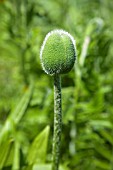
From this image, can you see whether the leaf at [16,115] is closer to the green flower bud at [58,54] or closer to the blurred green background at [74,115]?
the blurred green background at [74,115]

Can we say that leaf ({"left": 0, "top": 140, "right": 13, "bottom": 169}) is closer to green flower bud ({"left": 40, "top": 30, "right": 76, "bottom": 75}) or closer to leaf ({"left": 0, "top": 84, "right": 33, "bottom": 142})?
leaf ({"left": 0, "top": 84, "right": 33, "bottom": 142})

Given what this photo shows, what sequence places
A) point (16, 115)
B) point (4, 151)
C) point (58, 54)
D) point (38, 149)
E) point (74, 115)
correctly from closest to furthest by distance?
1. point (58, 54)
2. point (4, 151)
3. point (38, 149)
4. point (16, 115)
5. point (74, 115)

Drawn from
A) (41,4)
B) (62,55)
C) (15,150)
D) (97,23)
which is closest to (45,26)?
(41,4)

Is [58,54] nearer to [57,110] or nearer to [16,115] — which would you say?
[57,110]

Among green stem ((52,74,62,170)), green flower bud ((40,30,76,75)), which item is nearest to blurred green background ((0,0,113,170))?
green stem ((52,74,62,170))

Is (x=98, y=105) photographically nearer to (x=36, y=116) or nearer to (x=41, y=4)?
(x=36, y=116)

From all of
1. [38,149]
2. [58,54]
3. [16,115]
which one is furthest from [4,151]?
[58,54]

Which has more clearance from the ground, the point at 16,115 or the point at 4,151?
the point at 16,115

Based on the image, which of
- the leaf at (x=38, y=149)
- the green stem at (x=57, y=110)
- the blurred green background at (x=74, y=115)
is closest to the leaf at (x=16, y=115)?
the blurred green background at (x=74, y=115)
